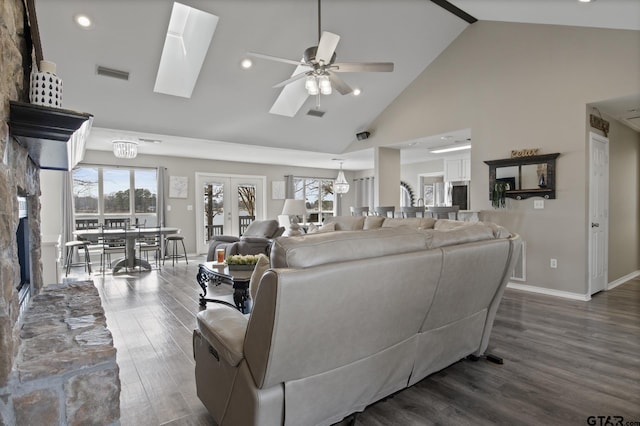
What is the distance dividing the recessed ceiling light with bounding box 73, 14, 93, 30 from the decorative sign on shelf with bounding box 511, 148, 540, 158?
5.77 m

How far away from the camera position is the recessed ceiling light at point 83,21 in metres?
3.95

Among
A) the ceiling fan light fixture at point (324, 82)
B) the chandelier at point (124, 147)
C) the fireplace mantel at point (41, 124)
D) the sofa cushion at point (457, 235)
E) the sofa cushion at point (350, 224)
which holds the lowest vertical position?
the sofa cushion at point (350, 224)

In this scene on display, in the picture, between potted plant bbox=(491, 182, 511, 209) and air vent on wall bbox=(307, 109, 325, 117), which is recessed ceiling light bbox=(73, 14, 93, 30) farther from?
potted plant bbox=(491, 182, 511, 209)

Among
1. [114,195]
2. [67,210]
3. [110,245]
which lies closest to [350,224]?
[110,245]

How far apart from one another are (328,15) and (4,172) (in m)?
4.56

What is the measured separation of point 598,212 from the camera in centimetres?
464

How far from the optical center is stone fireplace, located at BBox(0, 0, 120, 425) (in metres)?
1.31

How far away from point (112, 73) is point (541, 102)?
591cm

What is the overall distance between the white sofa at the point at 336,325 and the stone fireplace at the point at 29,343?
0.48 metres

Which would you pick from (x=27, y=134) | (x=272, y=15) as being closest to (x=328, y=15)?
(x=272, y=15)

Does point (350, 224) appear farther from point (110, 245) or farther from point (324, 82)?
point (110, 245)

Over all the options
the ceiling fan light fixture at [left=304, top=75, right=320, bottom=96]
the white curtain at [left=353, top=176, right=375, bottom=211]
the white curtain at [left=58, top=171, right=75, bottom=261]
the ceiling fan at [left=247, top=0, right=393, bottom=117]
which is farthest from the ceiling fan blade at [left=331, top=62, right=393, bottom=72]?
the white curtain at [left=353, top=176, right=375, bottom=211]

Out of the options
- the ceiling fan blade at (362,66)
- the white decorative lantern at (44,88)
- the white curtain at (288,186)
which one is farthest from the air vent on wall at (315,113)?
the white decorative lantern at (44,88)

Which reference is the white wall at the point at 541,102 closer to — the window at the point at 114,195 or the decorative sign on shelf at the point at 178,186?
the decorative sign on shelf at the point at 178,186
